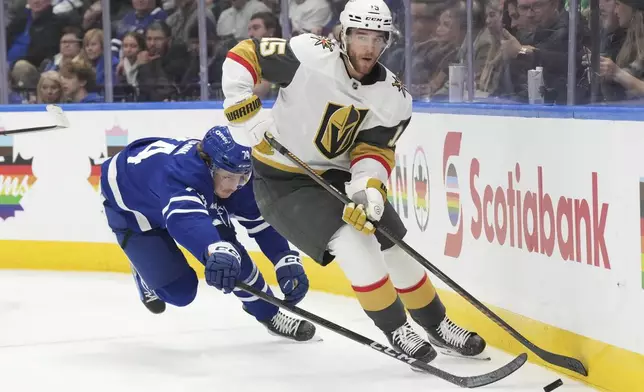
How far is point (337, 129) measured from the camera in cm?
393

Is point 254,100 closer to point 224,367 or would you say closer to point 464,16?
point 224,367

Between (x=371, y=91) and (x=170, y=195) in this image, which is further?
(x=170, y=195)

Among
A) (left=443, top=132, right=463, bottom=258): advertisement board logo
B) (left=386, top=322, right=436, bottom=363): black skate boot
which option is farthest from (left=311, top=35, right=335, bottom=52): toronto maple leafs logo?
(left=386, top=322, right=436, bottom=363): black skate boot

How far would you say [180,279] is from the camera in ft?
14.9

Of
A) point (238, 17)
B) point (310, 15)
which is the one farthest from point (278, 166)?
point (238, 17)

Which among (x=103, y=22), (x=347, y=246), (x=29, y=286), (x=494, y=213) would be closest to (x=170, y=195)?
(x=347, y=246)

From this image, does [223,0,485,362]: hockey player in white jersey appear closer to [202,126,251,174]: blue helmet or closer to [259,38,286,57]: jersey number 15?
[259,38,286,57]: jersey number 15

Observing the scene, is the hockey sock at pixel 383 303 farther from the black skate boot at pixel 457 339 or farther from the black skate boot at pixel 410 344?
the black skate boot at pixel 457 339

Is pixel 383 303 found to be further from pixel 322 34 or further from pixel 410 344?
pixel 322 34

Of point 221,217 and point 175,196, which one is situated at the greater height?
point 175,196

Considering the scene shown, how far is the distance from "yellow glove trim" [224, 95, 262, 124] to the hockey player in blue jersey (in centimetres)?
35

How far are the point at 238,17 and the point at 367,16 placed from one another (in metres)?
2.77

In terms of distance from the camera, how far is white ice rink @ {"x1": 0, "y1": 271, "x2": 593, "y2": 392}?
3889mm

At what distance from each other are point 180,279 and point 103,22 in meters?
2.65
